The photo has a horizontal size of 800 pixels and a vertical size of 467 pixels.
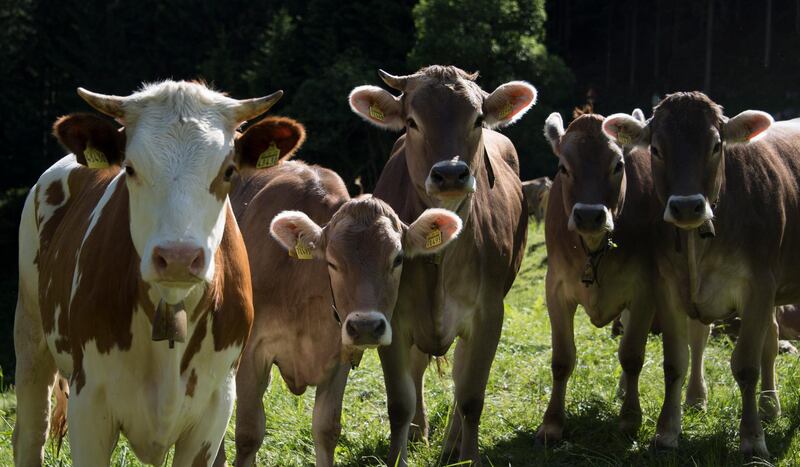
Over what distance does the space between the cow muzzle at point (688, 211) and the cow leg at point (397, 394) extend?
1.84 meters

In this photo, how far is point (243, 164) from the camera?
14.9 feet

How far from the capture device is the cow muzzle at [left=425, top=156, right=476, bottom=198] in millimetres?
5664

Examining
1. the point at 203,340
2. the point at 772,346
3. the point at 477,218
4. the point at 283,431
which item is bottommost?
the point at 283,431

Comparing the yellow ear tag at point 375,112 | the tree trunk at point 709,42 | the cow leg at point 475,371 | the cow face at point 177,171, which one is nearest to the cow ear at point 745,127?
the cow leg at point 475,371

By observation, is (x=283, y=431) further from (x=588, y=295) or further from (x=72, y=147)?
(x=72, y=147)

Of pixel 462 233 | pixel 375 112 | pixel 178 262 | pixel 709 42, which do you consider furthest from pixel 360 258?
pixel 709 42

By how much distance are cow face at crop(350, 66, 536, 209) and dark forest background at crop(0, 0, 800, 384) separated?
17731 millimetres

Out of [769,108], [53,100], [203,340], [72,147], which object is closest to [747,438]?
[203,340]

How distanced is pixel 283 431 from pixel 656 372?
3.39 meters

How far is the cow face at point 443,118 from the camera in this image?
573 cm

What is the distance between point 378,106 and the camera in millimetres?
6395

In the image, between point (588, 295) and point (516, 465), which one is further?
point (588, 295)

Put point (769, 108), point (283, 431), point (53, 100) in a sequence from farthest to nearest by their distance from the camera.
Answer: point (53, 100)
point (769, 108)
point (283, 431)

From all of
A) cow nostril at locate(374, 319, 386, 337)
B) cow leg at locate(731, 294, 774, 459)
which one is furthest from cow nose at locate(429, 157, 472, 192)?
cow leg at locate(731, 294, 774, 459)
